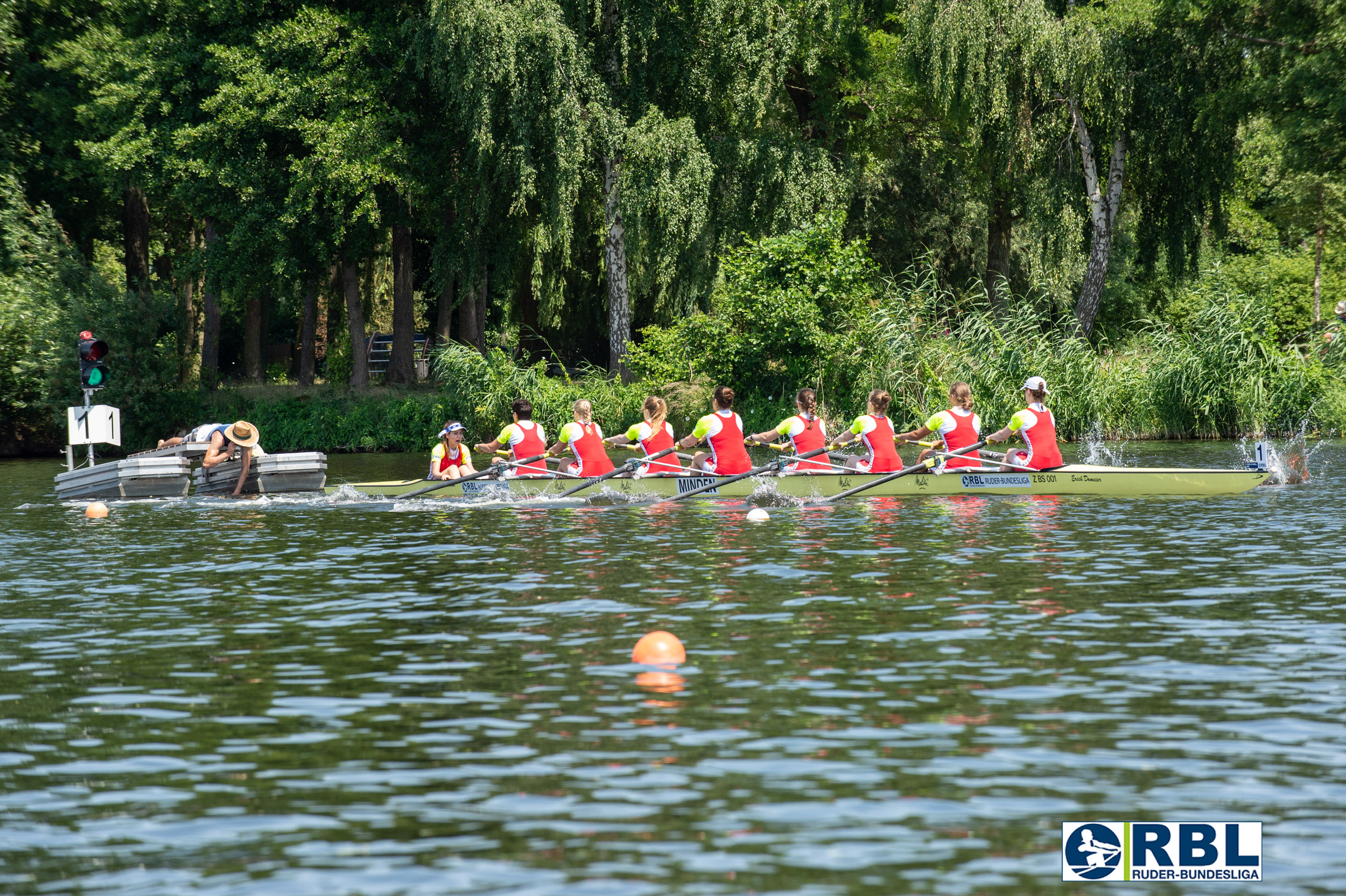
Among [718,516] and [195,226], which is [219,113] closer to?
[195,226]

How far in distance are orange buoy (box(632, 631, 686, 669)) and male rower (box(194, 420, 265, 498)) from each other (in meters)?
14.3

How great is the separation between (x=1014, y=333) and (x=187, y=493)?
17.3 meters

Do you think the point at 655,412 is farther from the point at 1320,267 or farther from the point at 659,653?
the point at 1320,267

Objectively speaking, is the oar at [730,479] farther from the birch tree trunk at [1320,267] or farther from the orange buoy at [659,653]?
the birch tree trunk at [1320,267]

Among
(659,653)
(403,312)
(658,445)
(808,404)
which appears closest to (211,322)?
(403,312)

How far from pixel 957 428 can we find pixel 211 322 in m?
30.2

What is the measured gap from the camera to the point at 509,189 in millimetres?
33062

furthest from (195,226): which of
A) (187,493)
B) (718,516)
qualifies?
(718,516)

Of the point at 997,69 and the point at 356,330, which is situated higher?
the point at 997,69

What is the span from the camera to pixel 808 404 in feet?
62.4

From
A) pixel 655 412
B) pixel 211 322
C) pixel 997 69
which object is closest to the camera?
pixel 655 412

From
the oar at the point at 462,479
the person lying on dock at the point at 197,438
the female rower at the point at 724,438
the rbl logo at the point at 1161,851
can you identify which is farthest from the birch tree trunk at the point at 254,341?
the rbl logo at the point at 1161,851

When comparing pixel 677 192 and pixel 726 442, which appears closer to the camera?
pixel 726 442

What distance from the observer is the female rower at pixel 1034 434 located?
1781 centimetres
